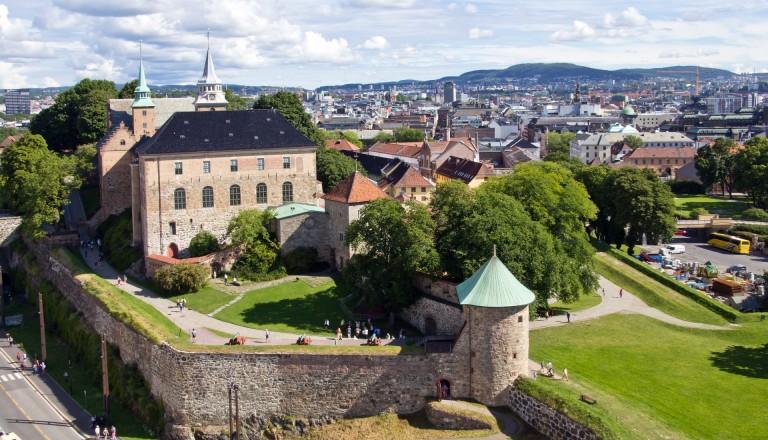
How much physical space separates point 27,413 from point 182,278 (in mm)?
14787

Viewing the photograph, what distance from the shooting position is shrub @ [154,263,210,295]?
6288cm

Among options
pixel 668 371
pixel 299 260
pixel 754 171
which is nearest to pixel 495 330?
pixel 668 371

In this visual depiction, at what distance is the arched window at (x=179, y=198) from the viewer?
69.6m

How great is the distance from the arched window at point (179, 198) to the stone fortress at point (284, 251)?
8cm

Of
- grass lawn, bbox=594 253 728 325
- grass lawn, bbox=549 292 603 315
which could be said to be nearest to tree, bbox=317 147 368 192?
grass lawn, bbox=594 253 728 325

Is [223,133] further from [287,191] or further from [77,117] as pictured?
[77,117]

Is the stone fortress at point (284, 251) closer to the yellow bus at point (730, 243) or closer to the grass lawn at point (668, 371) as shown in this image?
the grass lawn at point (668, 371)

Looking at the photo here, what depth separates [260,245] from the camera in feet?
220

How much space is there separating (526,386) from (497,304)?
4.53 meters

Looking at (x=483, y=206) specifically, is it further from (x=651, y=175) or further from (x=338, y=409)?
(x=651, y=175)

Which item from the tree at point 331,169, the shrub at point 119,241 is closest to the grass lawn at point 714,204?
the tree at point 331,169

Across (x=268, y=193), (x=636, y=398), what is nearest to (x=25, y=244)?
(x=268, y=193)

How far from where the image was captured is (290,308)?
59156 mm

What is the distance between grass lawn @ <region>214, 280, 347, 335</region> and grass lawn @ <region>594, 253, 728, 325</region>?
24359mm
